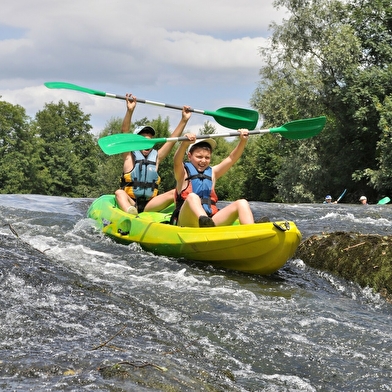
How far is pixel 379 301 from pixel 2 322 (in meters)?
3.01

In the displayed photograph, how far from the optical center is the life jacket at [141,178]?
7539mm

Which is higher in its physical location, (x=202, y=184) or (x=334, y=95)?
(x=334, y=95)

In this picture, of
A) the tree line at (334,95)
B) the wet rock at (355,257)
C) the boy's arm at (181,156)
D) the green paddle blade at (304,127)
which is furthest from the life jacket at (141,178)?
the tree line at (334,95)

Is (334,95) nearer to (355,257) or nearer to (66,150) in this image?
(355,257)

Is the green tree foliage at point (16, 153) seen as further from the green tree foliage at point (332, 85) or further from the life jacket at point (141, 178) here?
the life jacket at point (141, 178)

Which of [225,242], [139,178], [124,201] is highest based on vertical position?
[139,178]

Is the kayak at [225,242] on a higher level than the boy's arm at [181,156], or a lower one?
lower

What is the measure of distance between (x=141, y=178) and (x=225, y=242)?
7.50ft

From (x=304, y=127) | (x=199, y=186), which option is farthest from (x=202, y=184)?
(x=304, y=127)

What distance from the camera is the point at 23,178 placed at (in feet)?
119

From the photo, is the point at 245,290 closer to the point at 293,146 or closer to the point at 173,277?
the point at 173,277

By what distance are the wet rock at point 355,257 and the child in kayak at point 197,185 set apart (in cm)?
94

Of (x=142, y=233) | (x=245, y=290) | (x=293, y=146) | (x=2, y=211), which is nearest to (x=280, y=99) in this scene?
(x=293, y=146)

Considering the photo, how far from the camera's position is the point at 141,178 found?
7.54 metres
